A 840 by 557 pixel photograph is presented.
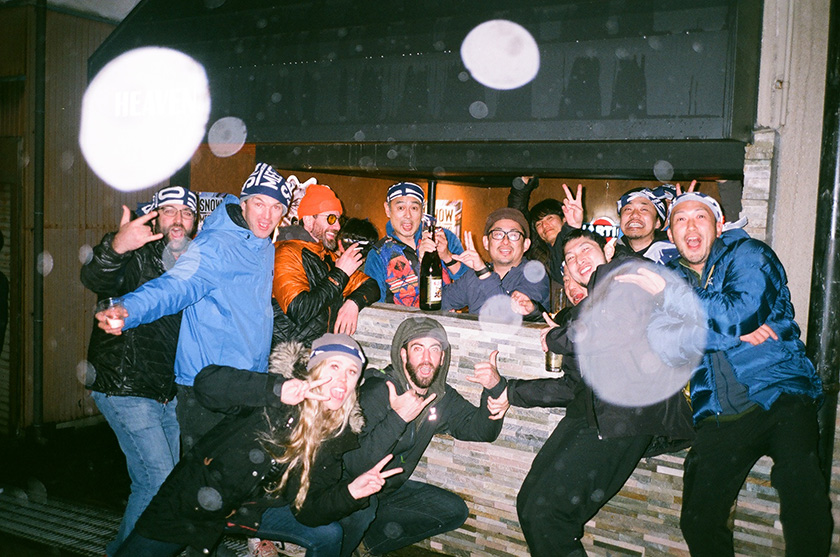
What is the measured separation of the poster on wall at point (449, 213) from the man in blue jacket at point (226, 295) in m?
6.62

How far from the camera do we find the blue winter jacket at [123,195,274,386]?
412 cm

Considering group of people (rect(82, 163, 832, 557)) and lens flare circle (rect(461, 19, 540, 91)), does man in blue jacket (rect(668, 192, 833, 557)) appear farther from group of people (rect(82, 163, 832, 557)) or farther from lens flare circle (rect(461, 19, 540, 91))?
lens flare circle (rect(461, 19, 540, 91))

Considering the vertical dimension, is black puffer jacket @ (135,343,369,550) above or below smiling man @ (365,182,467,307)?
below

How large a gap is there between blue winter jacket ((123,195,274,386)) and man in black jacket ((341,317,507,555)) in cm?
90

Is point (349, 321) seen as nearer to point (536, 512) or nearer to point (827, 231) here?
point (536, 512)

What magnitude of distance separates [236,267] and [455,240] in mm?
2969

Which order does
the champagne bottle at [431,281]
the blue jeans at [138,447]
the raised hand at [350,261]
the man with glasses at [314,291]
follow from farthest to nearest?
the champagne bottle at [431,281] < the raised hand at [350,261] < the man with glasses at [314,291] < the blue jeans at [138,447]

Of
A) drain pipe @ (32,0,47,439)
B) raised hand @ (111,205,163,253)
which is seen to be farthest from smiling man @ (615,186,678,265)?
drain pipe @ (32,0,47,439)

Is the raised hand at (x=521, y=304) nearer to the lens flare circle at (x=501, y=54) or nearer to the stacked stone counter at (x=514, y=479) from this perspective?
the stacked stone counter at (x=514, y=479)

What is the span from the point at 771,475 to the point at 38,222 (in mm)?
7778

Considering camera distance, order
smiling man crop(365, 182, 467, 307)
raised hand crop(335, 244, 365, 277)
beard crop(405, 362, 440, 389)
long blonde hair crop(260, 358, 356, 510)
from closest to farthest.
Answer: long blonde hair crop(260, 358, 356, 510) < beard crop(405, 362, 440, 389) < raised hand crop(335, 244, 365, 277) < smiling man crop(365, 182, 467, 307)

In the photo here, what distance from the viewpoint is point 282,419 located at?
3.67 meters

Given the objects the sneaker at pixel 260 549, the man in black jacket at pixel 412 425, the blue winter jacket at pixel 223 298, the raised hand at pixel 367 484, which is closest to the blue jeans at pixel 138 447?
the blue winter jacket at pixel 223 298

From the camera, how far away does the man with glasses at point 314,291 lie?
14.9 feet
